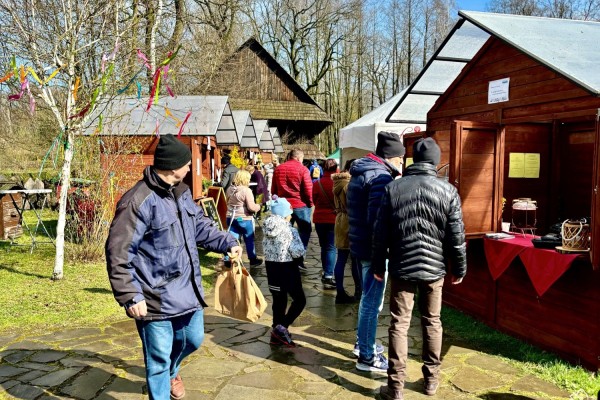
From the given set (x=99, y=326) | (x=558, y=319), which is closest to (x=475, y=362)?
(x=558, y=319)

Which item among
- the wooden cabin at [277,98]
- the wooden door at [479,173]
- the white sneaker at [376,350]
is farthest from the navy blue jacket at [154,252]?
the wooden cabin at [277,98]

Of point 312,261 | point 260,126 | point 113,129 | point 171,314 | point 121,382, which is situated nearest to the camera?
point 171,314

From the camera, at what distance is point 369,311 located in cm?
439

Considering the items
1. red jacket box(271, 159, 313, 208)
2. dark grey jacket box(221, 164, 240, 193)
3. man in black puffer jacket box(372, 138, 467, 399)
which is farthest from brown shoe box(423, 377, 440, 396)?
dark grey jacket box(221, 164, 240, 193)

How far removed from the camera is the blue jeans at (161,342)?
317 centimetres

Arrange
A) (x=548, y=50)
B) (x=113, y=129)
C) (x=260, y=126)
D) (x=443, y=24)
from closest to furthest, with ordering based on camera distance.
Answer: (x=548, y=50) → (x=113, y=129) → (x=260, y=126) → (x=443, y=24)

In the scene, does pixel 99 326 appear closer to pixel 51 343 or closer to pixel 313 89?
pixel 51 343

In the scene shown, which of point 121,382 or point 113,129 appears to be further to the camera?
point 113,129

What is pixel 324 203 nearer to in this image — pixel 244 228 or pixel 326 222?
pixel 326 222

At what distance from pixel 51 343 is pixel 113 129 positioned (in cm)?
603

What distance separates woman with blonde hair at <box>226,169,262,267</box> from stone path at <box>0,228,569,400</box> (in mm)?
2516

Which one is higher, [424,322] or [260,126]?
[260,126]

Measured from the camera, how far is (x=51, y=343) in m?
5.26

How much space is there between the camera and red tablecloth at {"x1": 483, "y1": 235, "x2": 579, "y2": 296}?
439 centimetres
